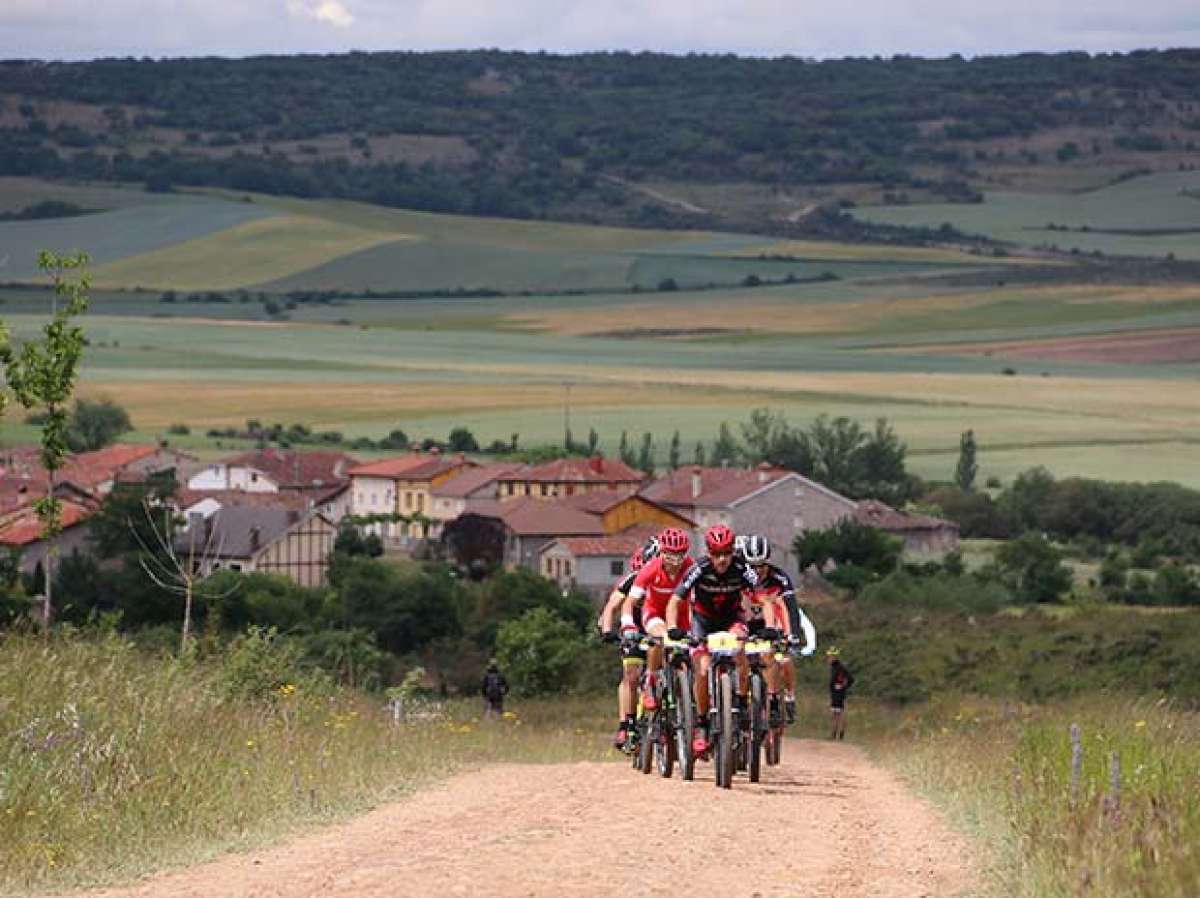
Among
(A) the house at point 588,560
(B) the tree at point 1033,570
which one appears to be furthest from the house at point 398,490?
(B) the tree at point 1033,570

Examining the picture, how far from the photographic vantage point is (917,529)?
9194 centimetres

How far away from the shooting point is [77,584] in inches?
2778

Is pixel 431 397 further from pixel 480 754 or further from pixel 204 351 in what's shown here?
pixel 480 754

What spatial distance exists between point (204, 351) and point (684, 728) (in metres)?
151

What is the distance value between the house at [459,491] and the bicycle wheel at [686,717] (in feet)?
268

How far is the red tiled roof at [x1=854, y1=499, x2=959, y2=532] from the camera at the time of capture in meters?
92.0

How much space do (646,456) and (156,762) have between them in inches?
3988

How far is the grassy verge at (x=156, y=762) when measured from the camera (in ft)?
42.3

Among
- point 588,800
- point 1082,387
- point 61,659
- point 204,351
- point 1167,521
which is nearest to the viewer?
point 588,800

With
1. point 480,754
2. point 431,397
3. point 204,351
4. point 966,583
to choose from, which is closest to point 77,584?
point 966,583

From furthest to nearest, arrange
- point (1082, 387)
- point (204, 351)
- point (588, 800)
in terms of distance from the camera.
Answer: point (204, 351) → point (1082, 387) → point (588, 800)

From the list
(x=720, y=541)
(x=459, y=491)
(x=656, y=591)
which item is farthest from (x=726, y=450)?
(x=720, y=541)

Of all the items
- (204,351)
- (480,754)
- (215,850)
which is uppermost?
(215,850)

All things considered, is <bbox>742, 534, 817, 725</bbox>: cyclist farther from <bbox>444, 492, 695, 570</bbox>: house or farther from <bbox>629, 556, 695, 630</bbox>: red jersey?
<bbox>444, 492, 695, 570</bbox>: house
